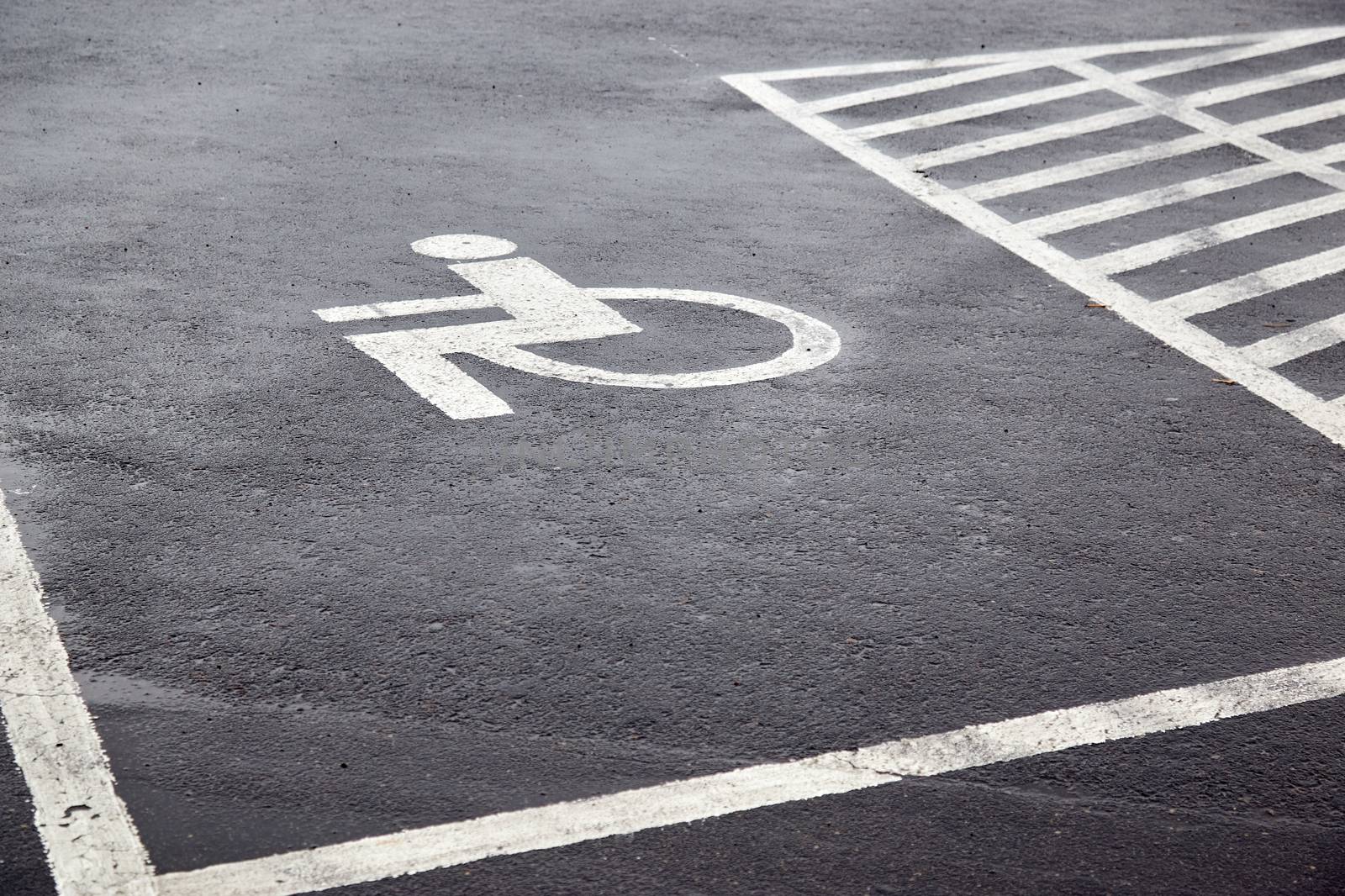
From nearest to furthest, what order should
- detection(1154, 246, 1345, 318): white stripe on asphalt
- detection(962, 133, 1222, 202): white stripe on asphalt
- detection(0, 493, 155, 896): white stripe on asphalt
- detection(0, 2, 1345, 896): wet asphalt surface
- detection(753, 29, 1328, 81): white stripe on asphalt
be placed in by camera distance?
detection(0, 493, 155, 896): white stripe on asphalt → detection(0, 2, 1345, 896): wet asphalt surface → detection(1154, 246, 1345, 318): white stripe on asphalt → detection(962, 133, 1222, 202): white stripe on asphalt → detection(753, 29, 1328, 81): white stripe on asphalt

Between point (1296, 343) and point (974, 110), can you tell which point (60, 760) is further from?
point (974, 110)

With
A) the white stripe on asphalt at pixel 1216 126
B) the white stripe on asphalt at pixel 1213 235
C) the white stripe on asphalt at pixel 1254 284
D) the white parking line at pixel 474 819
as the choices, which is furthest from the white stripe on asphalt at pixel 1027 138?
the white parking line at pixel 474 819

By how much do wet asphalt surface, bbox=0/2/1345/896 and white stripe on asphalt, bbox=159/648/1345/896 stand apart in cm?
8

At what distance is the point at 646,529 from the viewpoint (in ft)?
21.8

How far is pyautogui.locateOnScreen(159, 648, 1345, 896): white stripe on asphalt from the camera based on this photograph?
4609 mm

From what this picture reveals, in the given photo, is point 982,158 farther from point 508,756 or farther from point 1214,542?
point 508,756

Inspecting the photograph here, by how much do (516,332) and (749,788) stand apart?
13.5ft

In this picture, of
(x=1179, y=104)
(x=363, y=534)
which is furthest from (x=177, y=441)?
(x=1179, y=104)

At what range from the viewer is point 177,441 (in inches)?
285

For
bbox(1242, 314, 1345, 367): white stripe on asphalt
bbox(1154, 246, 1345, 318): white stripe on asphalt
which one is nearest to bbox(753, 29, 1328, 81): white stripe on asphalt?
bbox(1154, 246, 1345, 318): white stripe on asphalt

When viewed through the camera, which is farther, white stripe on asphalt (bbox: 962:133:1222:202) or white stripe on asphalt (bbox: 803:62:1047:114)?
white stripe on asphalt (bbox: 803:62:1047:114)

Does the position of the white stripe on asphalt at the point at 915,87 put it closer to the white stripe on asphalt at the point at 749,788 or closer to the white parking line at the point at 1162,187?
the white parking line at the point at 1162,187

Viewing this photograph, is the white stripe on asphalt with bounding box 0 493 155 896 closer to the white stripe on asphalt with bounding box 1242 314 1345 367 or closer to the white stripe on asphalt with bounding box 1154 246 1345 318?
the white stripe on asphalt with bounding box 1242 314 1345 367

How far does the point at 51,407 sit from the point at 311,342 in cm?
137
